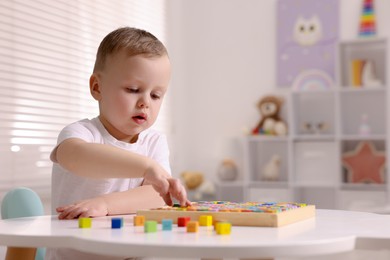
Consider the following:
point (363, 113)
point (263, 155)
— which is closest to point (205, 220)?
point (363, 113)

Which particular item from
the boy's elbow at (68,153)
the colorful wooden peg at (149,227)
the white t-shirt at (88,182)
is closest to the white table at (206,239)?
the colorful wooden peg at (149,227)

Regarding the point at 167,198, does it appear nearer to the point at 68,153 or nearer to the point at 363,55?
the point at 68,153

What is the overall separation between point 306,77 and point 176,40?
3.63 feet

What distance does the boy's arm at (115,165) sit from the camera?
1093 millimetres

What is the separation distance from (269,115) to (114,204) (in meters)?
3.54

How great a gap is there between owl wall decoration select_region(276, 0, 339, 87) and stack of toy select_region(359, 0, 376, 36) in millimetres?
216

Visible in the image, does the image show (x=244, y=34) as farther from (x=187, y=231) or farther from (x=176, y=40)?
(x=187, y=231)

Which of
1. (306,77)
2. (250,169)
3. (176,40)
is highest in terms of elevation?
(176,40)

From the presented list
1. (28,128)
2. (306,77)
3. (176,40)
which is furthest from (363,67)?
(28,128)

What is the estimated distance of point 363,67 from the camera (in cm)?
438

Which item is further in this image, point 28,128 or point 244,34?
point 244,34

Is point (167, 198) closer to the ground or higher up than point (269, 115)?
closer to the ground

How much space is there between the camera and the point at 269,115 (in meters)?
4.70

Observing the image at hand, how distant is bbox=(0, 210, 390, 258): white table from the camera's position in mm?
775
